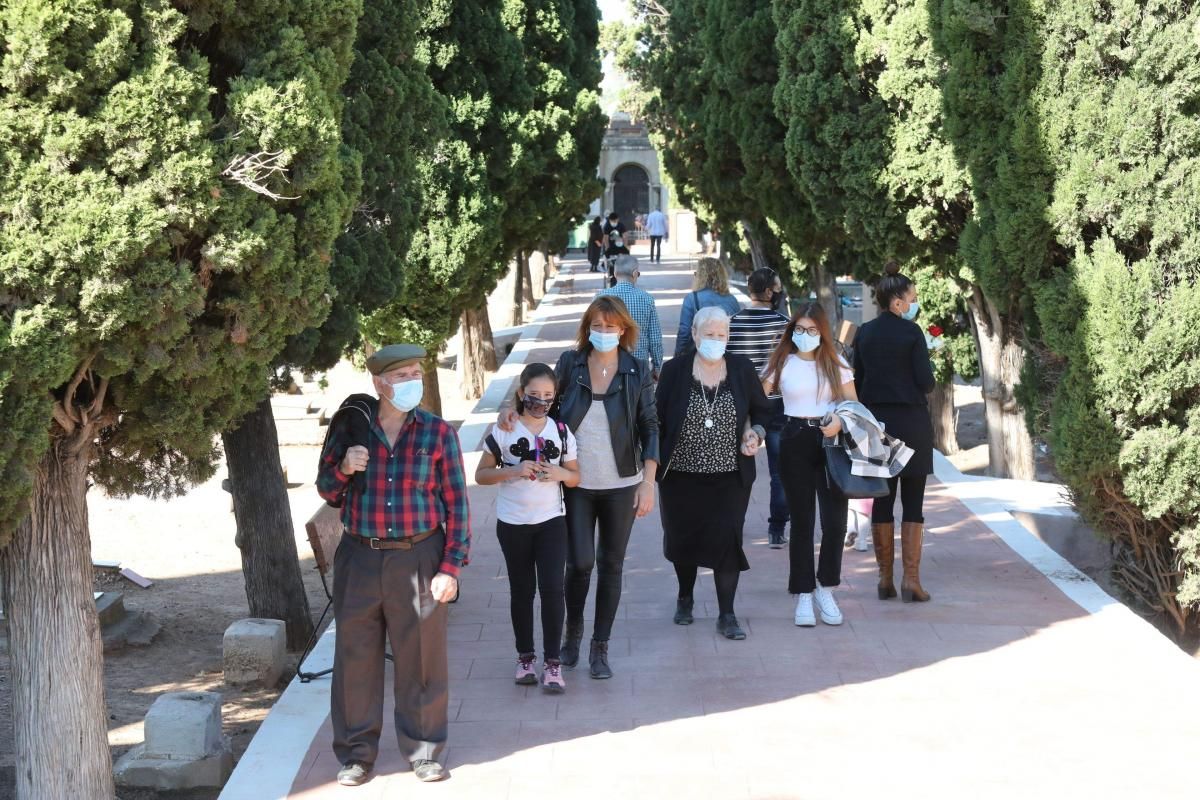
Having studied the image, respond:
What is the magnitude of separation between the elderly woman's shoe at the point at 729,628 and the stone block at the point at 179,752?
98.1 inches

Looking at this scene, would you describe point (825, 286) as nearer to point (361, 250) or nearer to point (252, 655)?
point (361, 250)

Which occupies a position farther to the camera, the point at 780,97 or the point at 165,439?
the point at 780,97

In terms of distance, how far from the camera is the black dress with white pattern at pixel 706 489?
6.48 meters

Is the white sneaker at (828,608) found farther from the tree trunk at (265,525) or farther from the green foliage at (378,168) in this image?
the tree trunk at (265,525)

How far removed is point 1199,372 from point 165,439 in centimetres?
532

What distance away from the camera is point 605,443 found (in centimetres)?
602

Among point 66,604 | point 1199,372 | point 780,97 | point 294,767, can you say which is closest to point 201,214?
point 66,604

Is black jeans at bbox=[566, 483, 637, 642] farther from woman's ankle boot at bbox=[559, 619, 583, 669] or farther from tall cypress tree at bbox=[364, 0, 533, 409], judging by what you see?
tall cypress tree at bbox=[364, 0, 533, 409]

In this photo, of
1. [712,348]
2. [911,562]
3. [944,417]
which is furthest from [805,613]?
[944,417]

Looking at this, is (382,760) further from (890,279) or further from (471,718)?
(890,279)

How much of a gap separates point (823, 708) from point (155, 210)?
3454 millimetres

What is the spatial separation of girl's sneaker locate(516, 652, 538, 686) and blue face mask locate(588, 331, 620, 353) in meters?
1.45

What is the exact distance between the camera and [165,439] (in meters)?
5.69

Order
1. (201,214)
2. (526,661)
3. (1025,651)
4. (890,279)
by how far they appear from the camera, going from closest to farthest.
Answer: (201,214) < (526,661) < (1025,651) < (890,279)
